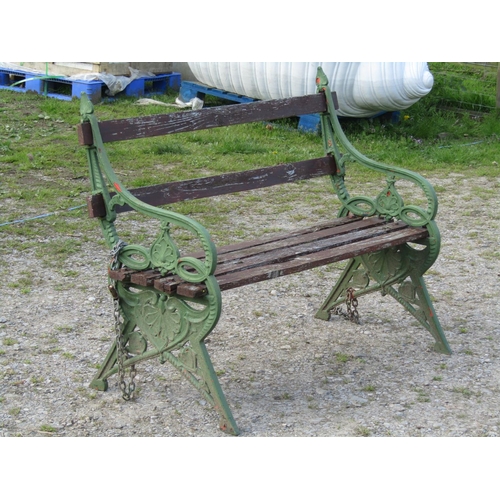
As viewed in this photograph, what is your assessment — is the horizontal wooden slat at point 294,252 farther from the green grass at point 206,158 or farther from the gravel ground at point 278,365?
the green grass at point 206,158

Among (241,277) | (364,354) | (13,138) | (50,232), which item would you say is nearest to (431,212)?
(364,354)

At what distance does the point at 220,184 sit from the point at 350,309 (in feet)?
3.58

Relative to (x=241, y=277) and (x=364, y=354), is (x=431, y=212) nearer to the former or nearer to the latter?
(x=364, y=354)

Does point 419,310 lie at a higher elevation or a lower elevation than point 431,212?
lower

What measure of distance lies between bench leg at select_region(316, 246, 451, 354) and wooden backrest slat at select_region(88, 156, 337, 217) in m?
0.54

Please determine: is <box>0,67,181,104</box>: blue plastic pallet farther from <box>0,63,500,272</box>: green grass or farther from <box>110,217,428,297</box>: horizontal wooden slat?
<box>110,217,428,297</box>: horizontal wooden slat

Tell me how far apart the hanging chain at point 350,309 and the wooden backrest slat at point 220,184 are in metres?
0.65

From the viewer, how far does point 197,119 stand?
3779mm

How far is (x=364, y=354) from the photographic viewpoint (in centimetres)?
421

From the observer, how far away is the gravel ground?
350 centimetres

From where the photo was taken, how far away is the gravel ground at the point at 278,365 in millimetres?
3504

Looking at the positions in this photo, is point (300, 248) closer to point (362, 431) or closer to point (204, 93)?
point (362, 431)

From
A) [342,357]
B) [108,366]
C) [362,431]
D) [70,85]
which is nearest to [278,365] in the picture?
[342,357]

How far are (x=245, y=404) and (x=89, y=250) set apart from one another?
7.35 ft
